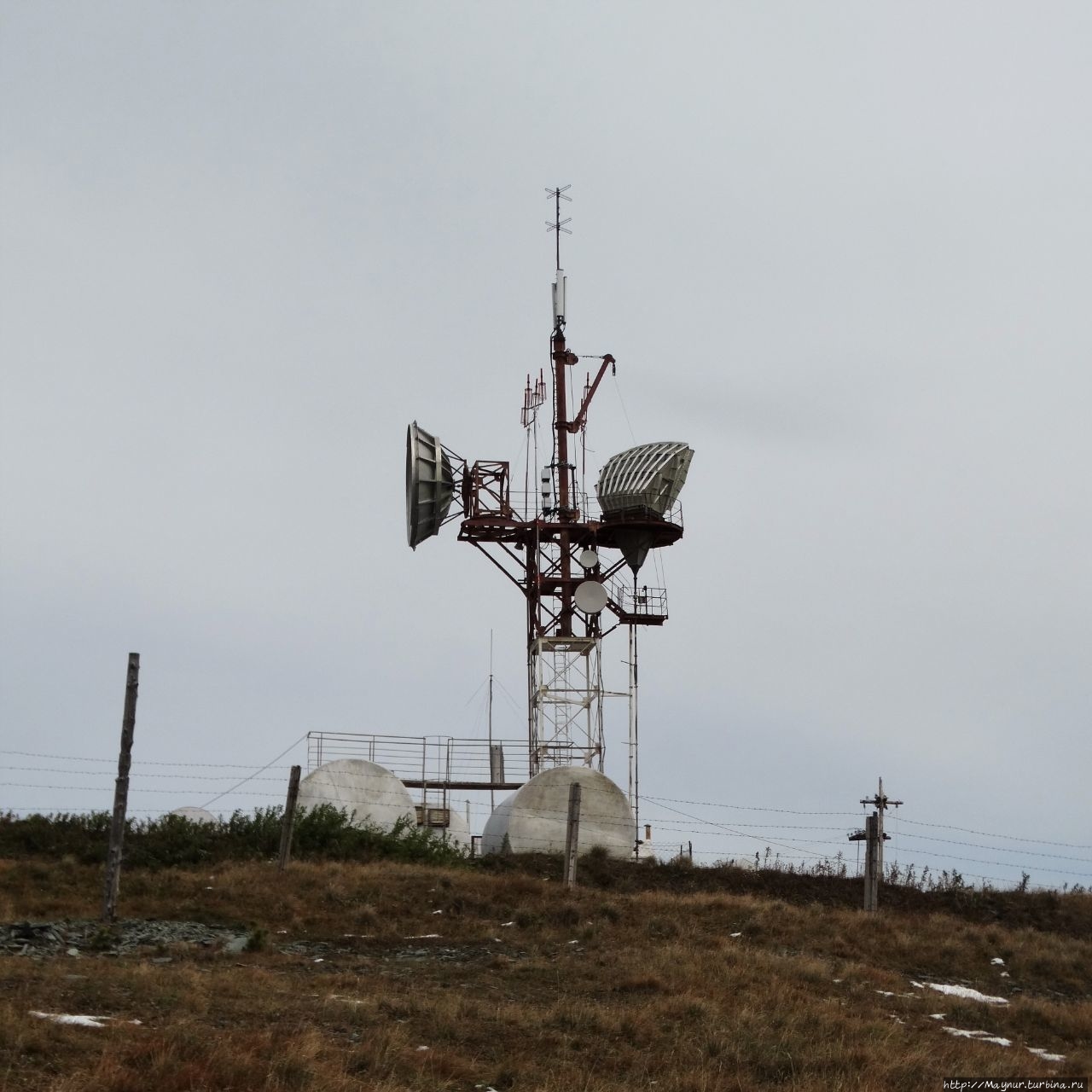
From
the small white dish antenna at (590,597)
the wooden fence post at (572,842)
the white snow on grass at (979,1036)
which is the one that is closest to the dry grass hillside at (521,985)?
the white snow on grass at (979,1036)

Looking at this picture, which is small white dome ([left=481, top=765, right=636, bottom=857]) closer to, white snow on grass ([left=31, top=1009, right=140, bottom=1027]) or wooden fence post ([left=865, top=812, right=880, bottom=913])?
wooden fence post ([left=865, top=812, right=880, bottom=913])

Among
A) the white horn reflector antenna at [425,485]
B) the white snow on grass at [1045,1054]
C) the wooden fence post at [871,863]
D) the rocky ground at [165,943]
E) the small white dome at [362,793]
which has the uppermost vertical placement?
the white horn reflector antenna at [425,485]

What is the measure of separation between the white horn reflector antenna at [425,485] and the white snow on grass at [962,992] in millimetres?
21219

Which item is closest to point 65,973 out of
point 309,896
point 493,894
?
point 309,896

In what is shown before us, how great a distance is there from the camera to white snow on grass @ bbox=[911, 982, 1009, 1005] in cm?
1911

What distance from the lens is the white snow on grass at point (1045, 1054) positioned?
1556 centimetres

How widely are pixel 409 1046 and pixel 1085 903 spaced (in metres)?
21.9

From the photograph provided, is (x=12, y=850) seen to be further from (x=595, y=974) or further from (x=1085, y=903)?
(x=1085, y=903)

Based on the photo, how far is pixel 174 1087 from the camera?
10.5m

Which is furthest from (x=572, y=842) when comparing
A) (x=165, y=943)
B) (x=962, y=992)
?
(x=165, y=943)

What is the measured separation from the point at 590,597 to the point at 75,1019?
2648 cm

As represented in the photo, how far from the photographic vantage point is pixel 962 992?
64.5ft

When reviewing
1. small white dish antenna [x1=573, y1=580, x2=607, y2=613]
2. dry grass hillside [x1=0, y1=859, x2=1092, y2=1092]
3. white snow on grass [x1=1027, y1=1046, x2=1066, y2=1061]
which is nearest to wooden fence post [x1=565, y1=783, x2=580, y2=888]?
dry grass hillside [x1=0, y1=859, x2=1092, y2=1092]

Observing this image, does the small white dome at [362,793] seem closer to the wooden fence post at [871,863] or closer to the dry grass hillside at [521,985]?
the dry grass hillside at [521,985]
